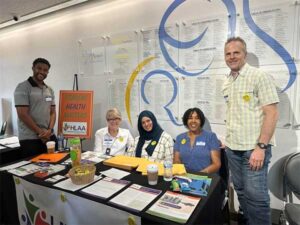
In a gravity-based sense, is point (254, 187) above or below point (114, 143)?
below

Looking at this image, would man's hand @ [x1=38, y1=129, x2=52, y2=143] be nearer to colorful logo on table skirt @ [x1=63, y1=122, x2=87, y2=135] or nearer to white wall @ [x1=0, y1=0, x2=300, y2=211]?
colorful logo on table skirt @ [x1=63, y1=122, x2=87, y2=135]

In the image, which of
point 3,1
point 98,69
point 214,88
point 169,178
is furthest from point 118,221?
point 3,1

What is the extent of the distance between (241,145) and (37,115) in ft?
6.75

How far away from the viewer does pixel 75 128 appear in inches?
105

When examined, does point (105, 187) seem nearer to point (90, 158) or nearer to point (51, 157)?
point (90, 158)

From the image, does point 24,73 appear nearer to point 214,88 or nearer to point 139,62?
point 139,62

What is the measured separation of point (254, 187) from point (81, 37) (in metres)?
2.80

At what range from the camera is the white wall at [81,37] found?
210 cm

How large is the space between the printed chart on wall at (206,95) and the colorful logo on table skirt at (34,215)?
159 centimetres

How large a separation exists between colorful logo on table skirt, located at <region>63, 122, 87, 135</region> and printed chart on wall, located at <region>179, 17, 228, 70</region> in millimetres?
1423

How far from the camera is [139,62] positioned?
2.54m

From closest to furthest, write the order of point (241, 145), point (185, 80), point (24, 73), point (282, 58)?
point (241, 145), point (282, 58), point (185, 80), point (24, 73)

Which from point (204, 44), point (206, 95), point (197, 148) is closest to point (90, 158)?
point (197, 148)

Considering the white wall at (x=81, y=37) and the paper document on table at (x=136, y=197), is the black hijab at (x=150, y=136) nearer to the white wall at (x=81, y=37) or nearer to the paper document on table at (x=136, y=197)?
the white wall at (x=81, y=37)
